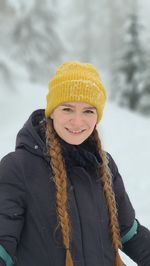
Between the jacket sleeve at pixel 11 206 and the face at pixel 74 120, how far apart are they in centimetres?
27

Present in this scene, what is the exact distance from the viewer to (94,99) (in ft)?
8.47

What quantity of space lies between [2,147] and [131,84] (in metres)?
18.6

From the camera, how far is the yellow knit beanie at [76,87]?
8.33 ft

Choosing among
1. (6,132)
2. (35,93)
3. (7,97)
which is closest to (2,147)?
(6,132)

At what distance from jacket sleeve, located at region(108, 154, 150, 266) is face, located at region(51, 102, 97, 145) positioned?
35 cm

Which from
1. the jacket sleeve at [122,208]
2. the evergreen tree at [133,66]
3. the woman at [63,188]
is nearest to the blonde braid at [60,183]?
the woman at [63,188]

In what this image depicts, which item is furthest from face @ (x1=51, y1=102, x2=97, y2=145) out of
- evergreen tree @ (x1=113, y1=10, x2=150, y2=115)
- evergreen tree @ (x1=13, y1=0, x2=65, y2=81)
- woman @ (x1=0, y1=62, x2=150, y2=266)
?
evergreen tree @ (x1=113, y1=10, x2=150, y2=115)

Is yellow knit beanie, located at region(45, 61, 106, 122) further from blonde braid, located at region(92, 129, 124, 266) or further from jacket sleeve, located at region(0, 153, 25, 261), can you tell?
jacket sleeve, located at region(0, 153, 25, 261)

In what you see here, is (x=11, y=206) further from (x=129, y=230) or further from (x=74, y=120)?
(x=129, y=230)

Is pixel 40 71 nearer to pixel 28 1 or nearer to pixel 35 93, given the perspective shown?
pixel 28 1

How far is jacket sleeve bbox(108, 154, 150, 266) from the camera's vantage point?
2799 millimetres

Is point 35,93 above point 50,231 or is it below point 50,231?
above

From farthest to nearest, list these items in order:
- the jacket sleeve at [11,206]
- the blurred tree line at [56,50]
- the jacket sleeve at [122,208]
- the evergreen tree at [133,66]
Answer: the evergreen tree at [133,66] → the blurred tree line at [56,50] → the jacket sleeve at [122,208] → the jacket sleeve at [11,206]

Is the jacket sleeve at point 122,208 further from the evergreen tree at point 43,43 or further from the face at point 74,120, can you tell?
the evergreen tree at point 43,43
